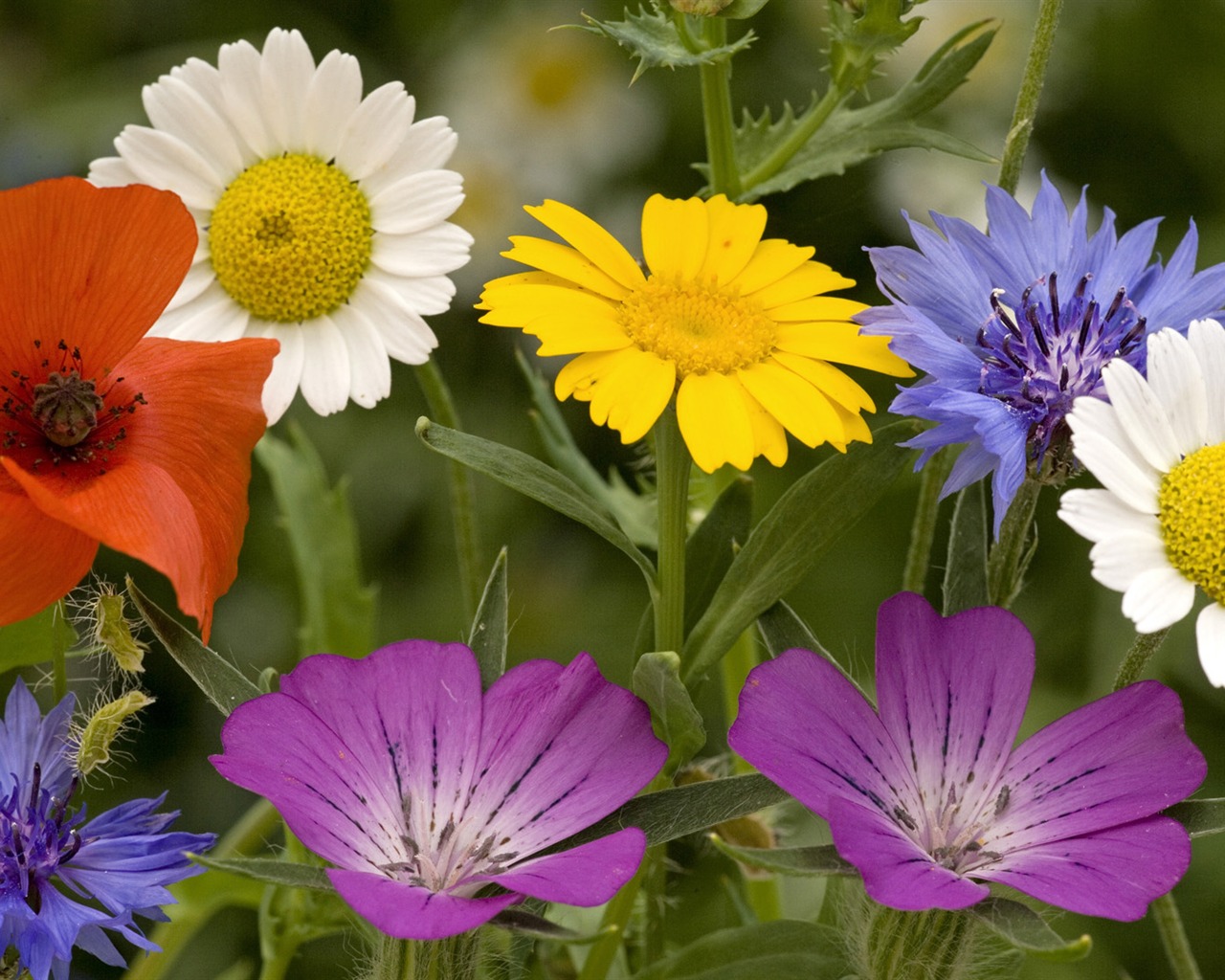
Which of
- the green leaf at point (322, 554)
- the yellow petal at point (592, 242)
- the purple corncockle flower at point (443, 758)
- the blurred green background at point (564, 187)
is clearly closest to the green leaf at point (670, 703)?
the purple corncockle flower at point (443, 758)

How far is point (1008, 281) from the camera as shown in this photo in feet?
1.46

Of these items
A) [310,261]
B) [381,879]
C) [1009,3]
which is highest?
[1009,3]

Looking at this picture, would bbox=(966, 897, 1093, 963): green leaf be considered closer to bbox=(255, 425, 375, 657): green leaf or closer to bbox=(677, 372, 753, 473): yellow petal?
bbox=(677, 372, 753, 473): yellow petal

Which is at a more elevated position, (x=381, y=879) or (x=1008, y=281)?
(x=1008, y=281)

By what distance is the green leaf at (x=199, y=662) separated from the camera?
0.39 meters

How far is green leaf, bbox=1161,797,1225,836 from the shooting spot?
37 centimetres

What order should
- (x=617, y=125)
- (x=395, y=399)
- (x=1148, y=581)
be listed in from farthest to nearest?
(x=617, y=125) → (x=395, y=399) → (x=1148, y=581)

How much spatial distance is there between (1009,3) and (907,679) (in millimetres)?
878

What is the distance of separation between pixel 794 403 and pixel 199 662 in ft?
0.55

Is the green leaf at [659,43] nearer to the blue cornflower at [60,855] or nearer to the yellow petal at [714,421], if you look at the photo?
the yellow petal at [714,421]

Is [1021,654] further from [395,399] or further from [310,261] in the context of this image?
[395,399]

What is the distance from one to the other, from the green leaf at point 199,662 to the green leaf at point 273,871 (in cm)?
5

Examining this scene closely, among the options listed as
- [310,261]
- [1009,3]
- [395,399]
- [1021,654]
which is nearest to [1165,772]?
[1021,654]

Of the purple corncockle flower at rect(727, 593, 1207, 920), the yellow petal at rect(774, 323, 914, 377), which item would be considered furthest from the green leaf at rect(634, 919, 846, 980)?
the yellow petal at rect(774, 323, 914, 377)
